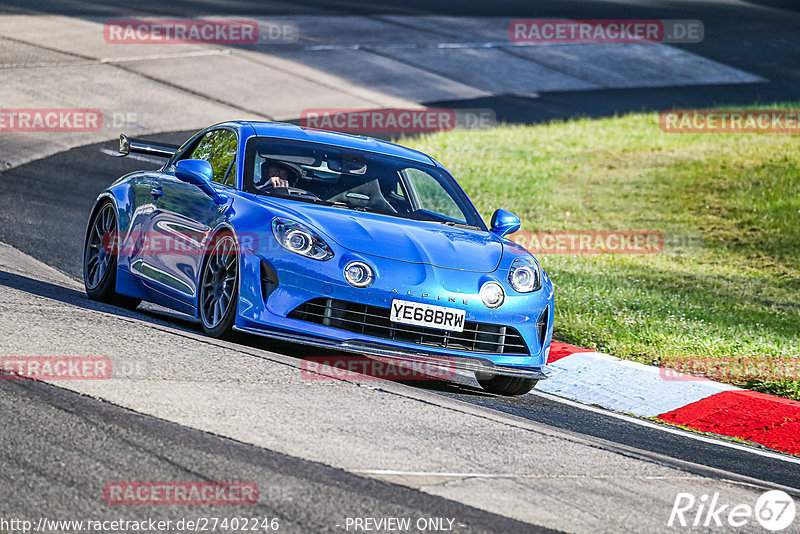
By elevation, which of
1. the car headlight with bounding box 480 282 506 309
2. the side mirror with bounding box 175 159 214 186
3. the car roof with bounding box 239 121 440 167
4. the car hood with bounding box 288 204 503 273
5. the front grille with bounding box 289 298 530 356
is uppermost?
the car roof with bounding box 239 121 440 167

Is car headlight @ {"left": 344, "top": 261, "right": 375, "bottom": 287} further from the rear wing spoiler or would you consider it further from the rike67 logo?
the rear wing spoiler

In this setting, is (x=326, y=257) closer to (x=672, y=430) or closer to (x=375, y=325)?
(x=375, y=325)

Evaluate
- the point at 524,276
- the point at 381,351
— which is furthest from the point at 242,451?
→ the point at 524,276

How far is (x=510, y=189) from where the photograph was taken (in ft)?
57.6

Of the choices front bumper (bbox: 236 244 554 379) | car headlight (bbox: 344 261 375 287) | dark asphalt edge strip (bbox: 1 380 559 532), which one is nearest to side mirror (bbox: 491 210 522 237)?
front bumper (bbox: 236 244 554 379)

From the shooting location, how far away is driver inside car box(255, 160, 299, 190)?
8.19 m

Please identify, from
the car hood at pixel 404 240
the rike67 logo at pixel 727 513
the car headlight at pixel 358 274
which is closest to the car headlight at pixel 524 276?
the car hood at pixel 404 240

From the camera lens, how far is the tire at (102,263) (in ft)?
29.3

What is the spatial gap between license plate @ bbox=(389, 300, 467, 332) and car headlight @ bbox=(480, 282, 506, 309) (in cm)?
18

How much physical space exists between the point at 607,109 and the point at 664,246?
996 centimetres

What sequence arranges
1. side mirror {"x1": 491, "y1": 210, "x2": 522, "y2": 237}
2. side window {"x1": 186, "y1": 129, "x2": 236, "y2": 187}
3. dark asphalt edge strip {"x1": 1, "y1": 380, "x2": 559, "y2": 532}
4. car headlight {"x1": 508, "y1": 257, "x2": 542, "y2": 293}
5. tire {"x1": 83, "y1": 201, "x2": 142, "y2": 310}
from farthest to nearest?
tire {"x1": 83, "y1": 201, "x2": 142, "y2": 310} < side mirror {"x1": 491, "y1": 210, "x2": 522, "y2": 237} < side window {"x1": 186, "y1": 129, "x2": 236, "y2": 187} < car headlight {"x1": 508, "y1": 257, "x2": 542, "y2": 293} < dark asphalt edge strip {"x1": 1, "y1": 380, "x2": 559, "y2": 532}

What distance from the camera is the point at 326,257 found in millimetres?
7203

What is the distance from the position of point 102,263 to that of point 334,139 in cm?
191

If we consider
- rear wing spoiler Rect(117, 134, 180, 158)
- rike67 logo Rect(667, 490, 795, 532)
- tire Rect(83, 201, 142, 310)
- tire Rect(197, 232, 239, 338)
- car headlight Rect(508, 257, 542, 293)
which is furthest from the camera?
rear wing spoiler Rect(117, 134, 180, 158)
